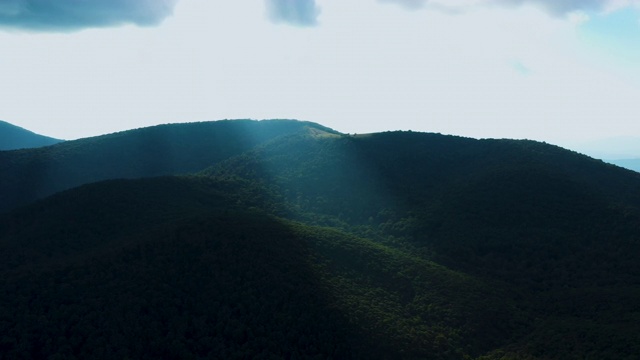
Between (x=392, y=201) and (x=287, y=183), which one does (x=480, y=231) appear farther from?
(x=287, y=183)

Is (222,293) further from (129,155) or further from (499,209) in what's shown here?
(129,155)

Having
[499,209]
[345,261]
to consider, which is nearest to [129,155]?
[345,261]

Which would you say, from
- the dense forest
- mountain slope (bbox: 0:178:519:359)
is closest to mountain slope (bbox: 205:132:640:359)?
the dense forest

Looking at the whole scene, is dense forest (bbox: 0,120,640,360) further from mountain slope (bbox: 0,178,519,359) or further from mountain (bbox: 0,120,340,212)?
mountain (bbox: 0,120,340,212)

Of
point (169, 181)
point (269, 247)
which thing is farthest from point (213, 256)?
point (169, 181)

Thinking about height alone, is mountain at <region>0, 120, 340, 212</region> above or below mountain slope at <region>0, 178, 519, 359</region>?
above

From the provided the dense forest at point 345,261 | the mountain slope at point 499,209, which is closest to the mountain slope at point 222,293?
the dense forest at point 345,261
